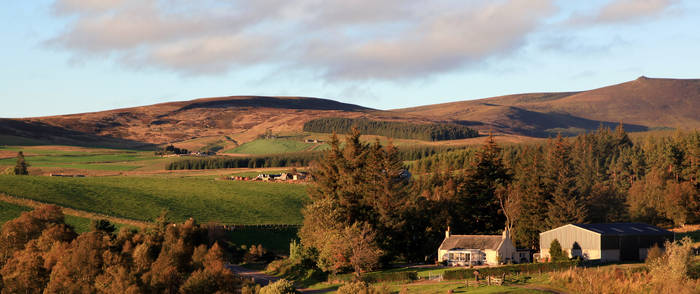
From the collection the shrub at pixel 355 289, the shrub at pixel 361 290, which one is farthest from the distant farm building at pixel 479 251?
the shrub at pixel 355 289

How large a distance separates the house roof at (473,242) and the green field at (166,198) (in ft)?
132

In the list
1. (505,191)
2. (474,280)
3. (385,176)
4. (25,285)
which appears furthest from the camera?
(505,191)

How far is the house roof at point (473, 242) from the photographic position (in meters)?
85.3

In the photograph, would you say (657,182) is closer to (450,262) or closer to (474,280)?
(450,262)

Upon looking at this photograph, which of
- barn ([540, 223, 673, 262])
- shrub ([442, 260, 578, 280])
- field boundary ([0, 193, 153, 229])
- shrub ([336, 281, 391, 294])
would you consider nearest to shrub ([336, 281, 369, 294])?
shrub ([336, 281, 391, 294])

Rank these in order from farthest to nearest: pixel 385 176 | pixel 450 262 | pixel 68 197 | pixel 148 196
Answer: pixel 148 196
pixel 68 197
pixel 385 176
pixel 450 262

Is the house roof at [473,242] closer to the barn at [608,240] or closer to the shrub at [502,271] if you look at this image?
the barn at [608,240]

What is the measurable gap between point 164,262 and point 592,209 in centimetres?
7015

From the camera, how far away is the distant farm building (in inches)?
3292

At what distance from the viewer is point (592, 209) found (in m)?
113

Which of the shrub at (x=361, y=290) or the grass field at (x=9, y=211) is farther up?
the grass field at (x=9, y=211)

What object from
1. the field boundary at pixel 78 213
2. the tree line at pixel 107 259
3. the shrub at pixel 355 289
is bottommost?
the tree line at pixel 107 259

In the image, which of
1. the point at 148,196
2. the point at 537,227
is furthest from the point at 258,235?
the point at 537,227

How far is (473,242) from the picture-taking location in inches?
3428
